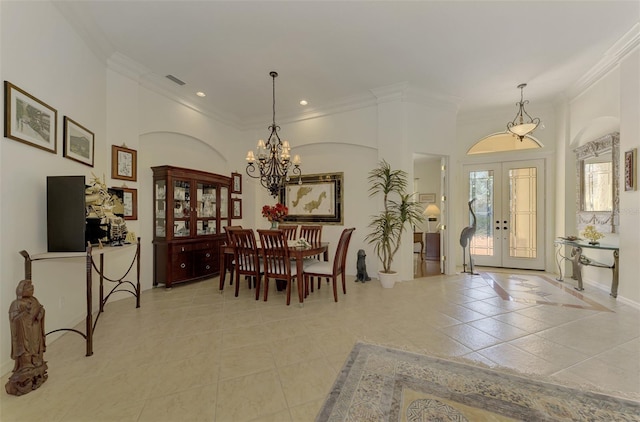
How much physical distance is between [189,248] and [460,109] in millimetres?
5690

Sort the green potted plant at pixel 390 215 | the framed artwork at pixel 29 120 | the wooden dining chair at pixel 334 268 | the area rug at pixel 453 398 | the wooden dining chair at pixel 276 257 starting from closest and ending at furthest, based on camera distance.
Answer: the area rug at pixel 453 398 → the framed artwork at pixel 29 120 → the wooden dining chair at pixel 276 257 → the wooden dining chair at pixel 334 268 → the green potted plant at pixel 390 215

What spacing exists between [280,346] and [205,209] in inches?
124

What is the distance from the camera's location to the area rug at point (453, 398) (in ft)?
5.14

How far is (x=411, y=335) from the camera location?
2564mm

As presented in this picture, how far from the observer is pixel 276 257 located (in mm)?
3451

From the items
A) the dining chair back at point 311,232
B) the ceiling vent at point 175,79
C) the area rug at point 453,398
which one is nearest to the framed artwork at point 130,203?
the ceiling vent at point 175,79

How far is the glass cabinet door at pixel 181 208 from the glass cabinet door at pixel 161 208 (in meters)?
0.14

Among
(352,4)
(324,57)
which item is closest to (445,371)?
(352,4)

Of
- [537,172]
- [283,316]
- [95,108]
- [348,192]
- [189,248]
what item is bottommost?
[283,316]

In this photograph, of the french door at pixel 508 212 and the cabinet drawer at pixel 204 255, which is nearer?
the cabinet drawer at pixel 204 255

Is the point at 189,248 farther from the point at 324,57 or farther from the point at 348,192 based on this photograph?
the point at 324,57

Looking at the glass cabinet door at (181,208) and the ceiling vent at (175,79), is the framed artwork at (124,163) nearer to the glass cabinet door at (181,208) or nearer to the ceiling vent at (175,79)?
the glass cabinet door at (181,208)

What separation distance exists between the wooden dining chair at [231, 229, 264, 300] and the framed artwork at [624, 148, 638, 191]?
4751mm

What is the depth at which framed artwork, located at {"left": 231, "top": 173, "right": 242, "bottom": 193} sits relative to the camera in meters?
5.69
